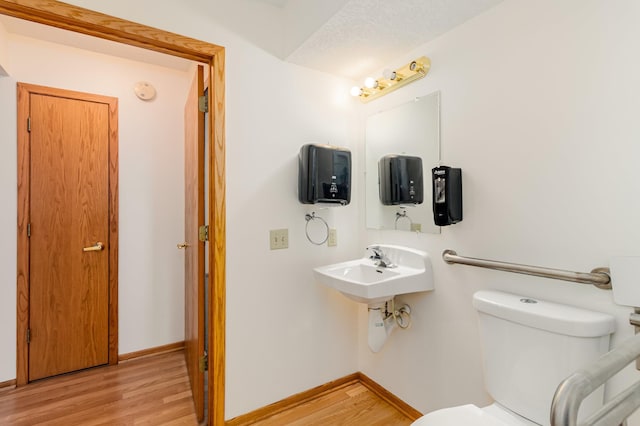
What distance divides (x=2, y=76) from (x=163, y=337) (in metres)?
2.14

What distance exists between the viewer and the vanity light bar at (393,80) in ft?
5.57

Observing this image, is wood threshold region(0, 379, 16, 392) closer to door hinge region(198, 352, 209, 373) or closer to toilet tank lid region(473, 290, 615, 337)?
door hinge region(198, 352, 209, 373)

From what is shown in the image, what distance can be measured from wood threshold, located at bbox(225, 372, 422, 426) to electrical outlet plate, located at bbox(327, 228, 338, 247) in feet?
2.97

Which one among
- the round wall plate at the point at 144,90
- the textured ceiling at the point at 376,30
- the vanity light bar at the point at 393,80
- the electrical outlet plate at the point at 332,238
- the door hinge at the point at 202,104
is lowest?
the electrical outlet plate at the point at 332,238

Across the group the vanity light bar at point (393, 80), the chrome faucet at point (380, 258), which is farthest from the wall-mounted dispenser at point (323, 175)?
the vanity light bar at point (393, 80)

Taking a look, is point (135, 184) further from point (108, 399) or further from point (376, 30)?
point (376, 30)

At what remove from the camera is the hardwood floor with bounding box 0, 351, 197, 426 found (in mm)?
1807

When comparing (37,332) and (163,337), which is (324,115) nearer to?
(163,337)

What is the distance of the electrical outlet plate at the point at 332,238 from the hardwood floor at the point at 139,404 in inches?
37.3

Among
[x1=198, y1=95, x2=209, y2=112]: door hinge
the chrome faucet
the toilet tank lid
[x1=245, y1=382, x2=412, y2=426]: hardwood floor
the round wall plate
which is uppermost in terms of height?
the round wall plate

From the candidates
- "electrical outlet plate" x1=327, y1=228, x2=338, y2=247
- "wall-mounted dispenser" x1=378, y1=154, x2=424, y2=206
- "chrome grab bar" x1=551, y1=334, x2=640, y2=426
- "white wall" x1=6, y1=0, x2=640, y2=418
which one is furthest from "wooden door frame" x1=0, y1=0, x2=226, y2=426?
"chrome grab bar" x1=551, y1=334, x2=640, y2=426

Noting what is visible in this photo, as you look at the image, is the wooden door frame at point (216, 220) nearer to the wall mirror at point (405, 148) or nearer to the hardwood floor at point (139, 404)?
the hardwood floor at point (139, 404)

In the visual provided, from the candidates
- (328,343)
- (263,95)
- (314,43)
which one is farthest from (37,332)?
(314,43)

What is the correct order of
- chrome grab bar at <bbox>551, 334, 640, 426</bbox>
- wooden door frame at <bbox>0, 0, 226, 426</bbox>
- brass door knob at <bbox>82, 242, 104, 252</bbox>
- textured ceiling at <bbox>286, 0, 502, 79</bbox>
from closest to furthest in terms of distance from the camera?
chrome grab bar at <bbox>551, 334, 640, 426</bbox>, textured ceiling at <bbox>286, 0, 502, 79</bbox>, wooden door frame at <bbox>0, 0, 226, 426</bbox>, brass door knob at <bbox>82, 242, 104, 252</bbox>
